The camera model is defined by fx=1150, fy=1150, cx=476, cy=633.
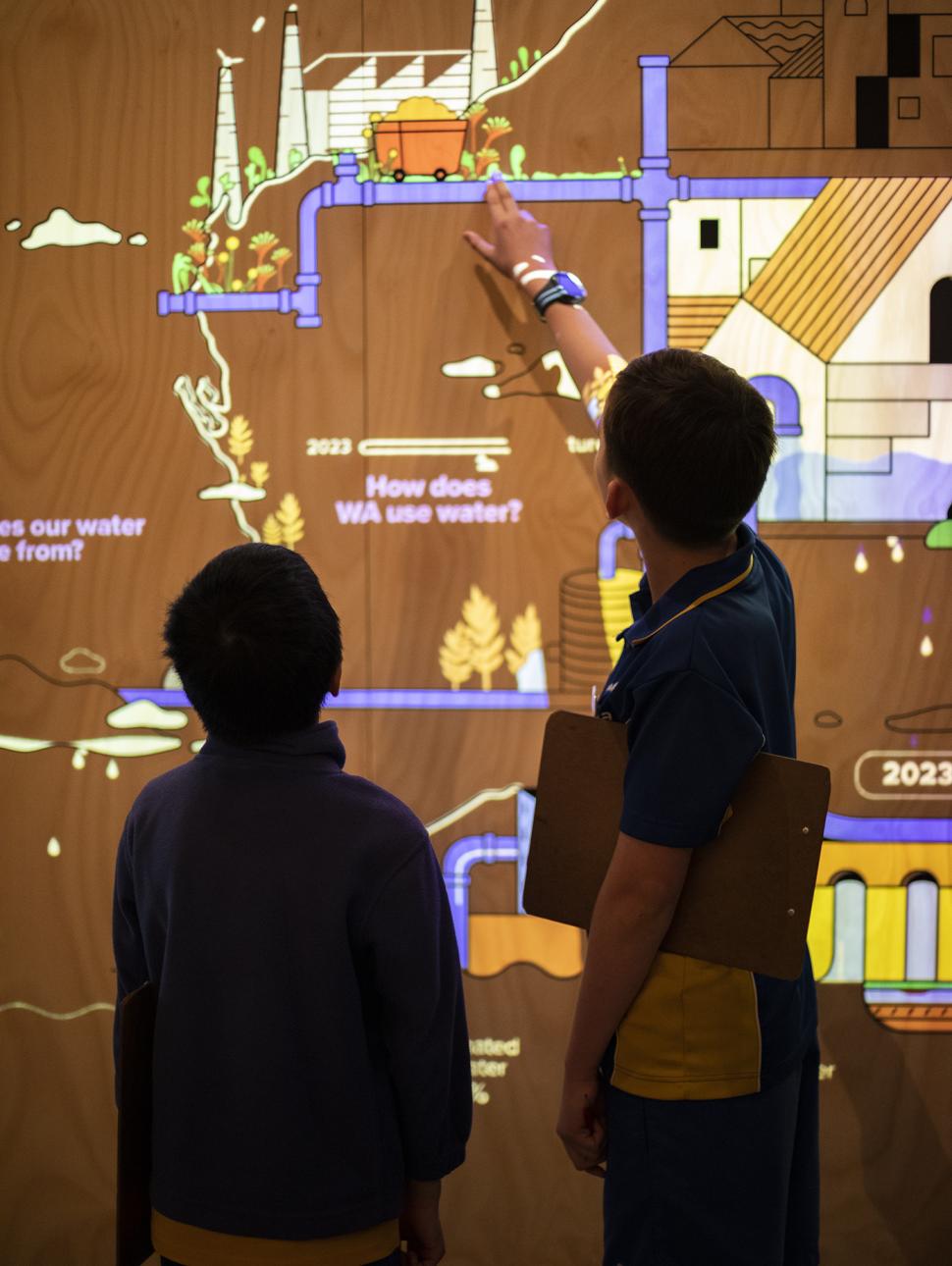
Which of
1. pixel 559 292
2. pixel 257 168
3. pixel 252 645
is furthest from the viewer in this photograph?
pixel 257 168

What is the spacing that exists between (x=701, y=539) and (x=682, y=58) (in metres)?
1.07

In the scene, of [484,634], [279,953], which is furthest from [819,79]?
[279,953]

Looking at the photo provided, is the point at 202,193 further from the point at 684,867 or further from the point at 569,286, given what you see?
the point at 684,867

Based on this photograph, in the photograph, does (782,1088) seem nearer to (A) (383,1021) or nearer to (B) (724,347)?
(A) (383,1021)

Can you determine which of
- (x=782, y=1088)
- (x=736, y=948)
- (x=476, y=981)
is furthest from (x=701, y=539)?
(x=476, y=981)

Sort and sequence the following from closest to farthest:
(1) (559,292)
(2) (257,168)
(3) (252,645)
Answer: (3) (252,645) → (1) (559,292) → (2) (257,168)

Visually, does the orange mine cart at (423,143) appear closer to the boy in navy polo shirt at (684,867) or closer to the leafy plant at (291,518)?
the leafy plant at (291,518)

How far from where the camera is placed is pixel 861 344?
1.85 metres

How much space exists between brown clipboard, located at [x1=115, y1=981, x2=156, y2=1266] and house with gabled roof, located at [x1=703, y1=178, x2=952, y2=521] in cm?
127

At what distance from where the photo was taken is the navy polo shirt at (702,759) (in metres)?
1.09

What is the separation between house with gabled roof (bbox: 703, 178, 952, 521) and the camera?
6.05ft

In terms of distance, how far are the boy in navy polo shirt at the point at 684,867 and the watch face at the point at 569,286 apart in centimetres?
62

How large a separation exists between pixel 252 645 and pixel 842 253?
1266mm

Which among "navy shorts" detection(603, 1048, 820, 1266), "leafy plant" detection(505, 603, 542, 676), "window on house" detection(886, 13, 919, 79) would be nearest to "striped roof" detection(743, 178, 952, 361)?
"window on house" detection(886, 13, 919, 79)
